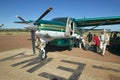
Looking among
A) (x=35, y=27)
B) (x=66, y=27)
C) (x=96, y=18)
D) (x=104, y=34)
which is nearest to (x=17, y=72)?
(x=35, y=27)

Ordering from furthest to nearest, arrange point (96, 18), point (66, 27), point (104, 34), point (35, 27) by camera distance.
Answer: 1. point (96, 18)
2. point (104, 34)
3. point (66, 27)
4. point (35, 27)

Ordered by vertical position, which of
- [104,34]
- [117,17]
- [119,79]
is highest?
[117,17]

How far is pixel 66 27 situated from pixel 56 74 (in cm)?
430

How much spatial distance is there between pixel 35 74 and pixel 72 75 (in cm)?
190

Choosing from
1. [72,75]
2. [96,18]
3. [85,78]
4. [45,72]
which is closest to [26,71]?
[45,72]

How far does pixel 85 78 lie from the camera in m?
5.49

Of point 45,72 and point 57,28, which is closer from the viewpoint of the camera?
point 45,72

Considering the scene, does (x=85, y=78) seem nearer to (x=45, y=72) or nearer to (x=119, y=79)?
(x=119, y=79)

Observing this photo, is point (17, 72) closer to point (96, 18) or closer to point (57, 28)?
point (57, 28)

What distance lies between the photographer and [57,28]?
815 centimetres

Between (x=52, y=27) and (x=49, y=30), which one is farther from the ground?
(x=52, y=27)

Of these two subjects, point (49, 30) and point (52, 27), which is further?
point (52, 27)

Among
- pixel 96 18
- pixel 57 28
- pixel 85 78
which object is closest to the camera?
pixel 85 78

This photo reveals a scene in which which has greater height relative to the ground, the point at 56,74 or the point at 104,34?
the point at 104,34
